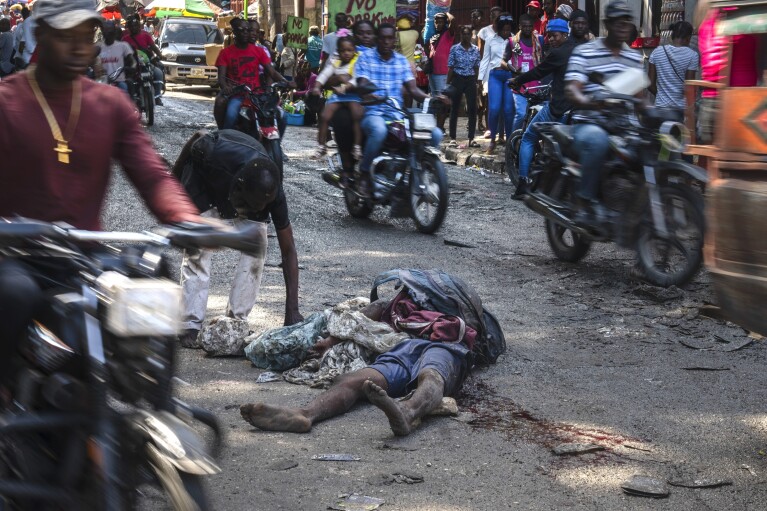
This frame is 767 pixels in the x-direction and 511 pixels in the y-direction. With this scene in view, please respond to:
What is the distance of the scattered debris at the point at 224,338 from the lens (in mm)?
6184

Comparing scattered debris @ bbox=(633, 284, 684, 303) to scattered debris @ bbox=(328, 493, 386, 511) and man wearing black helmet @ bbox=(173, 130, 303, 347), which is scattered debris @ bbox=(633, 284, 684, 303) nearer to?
man wearing black helmet @ bbox=(173, 130, 303, 347)

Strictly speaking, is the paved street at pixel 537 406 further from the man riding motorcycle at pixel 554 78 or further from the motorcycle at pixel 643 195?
the man riding motorcycle at pixel 554 78

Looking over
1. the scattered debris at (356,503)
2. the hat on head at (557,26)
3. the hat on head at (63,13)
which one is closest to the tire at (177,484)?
the hat on head at (63,13)

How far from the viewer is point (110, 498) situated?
99.8 inches

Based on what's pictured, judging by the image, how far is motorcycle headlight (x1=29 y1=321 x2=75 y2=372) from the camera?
2736mm

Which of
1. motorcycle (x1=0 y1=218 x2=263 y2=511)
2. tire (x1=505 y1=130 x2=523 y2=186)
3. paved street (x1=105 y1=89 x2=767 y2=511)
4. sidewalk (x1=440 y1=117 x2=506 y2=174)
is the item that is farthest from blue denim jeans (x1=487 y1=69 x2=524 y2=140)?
motorcycle (x1=0 y1=218 x2=263 y2=511)

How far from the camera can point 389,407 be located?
476cm

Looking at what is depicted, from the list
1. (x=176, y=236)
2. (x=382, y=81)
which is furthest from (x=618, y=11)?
(x=176, y=236)

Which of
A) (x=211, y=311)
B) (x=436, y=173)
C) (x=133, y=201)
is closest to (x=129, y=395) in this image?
(x=211, y=311)

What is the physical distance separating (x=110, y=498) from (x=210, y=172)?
3724 mm

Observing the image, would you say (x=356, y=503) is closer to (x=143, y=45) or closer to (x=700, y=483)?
(x=700, y=483)

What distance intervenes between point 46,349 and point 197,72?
92.0 ft

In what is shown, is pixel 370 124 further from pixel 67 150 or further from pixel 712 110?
pixel 67 150

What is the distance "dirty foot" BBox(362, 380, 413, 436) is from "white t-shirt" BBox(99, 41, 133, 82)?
1432 cm
